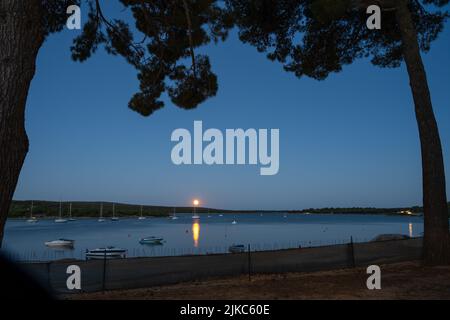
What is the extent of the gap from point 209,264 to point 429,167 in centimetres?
715

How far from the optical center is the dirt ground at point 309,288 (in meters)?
8.09

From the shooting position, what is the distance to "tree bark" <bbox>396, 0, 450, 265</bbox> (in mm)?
11812

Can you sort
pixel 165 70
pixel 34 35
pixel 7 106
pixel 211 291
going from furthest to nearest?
pixel 165 70 → pixel 211 291 → pixel 34 35 → pixel 7 106

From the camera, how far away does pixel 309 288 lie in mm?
8875

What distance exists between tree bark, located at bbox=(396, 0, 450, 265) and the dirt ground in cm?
85

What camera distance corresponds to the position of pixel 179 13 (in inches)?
440

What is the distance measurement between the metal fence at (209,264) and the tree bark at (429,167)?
4.72 ft

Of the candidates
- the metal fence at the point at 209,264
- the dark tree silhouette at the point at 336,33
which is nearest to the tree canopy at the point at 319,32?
the dark tree silhouette at the point at 336,33

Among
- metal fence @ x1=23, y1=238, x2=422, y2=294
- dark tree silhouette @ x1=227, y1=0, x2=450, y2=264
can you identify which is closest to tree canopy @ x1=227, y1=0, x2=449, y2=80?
dark tree silhouette @ x1=227, y1=0, x2=450, y2=264

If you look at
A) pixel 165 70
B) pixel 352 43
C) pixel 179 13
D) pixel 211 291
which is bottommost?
pixel 211 291

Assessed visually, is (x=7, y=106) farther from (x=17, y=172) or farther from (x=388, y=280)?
(x=388, y=280)
